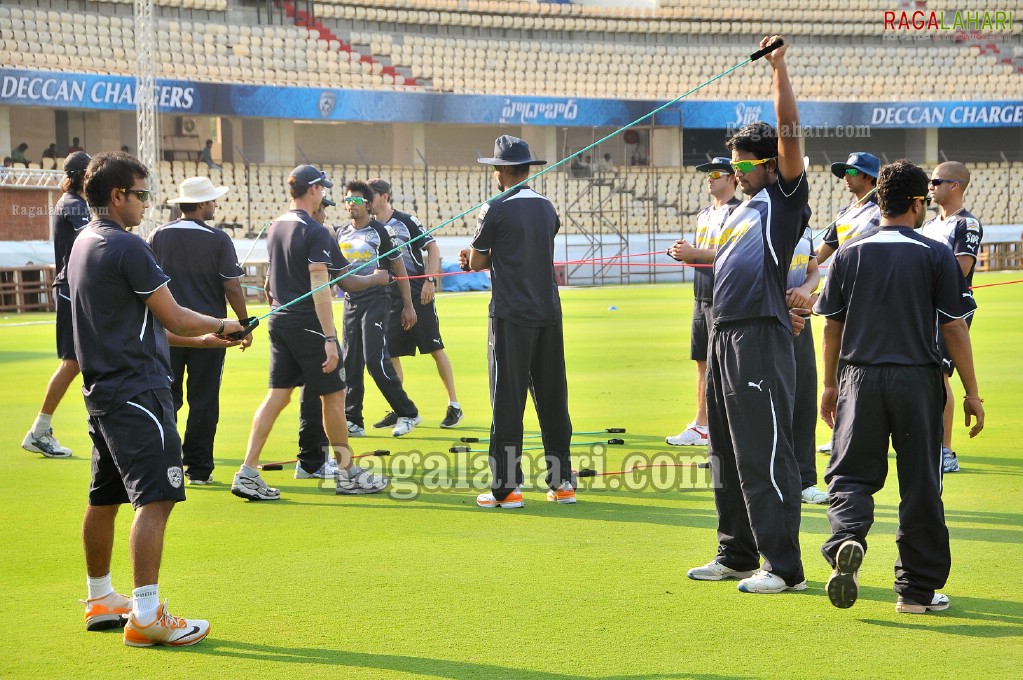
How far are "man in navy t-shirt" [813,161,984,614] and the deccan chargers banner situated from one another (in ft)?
100

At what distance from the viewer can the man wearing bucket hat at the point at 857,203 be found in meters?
7.29

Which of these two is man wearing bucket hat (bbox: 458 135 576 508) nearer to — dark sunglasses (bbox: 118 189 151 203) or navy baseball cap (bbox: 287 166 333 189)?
navy baseball cap (bbox: 287 166 333 189)

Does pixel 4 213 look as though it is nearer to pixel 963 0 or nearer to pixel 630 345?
pixel 630 345

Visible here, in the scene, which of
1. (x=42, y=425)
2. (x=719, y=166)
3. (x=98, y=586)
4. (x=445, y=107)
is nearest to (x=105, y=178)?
(x=98, y=586)

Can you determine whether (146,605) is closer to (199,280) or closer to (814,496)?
(199,280)

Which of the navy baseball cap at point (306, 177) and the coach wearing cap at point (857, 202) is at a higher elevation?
the navy baseball cap at point (306, 177)

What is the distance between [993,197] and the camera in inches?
1703

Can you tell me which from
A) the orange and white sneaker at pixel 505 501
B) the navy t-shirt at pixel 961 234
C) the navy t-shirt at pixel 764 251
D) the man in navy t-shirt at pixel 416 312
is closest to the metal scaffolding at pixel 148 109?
the man in navy t-shirt at pixel 416 312

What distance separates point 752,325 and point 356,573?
2185 mm

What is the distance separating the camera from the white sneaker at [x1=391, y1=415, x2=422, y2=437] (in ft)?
33.1

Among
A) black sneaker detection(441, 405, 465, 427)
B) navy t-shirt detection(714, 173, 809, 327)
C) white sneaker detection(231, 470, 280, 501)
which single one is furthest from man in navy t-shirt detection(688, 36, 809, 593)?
black sneaker detection(441, 405, 465, 427)

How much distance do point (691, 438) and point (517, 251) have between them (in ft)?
8.78

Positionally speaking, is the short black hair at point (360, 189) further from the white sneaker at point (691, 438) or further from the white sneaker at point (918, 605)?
the white sneaker at point (918, 605)

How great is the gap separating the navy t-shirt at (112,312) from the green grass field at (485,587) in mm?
1034
